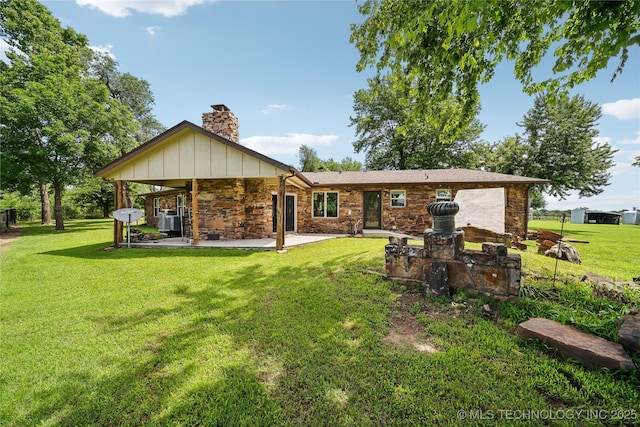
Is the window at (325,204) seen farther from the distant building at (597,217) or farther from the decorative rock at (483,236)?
the distant building at (597,217)

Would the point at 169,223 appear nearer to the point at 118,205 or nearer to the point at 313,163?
the point at 118,205

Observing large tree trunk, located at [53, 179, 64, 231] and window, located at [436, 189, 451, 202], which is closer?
window, located at [436, 189, 451, 202]

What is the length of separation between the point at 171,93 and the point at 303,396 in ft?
42.7

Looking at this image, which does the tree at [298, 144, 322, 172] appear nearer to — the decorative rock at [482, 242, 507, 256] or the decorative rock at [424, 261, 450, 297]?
the decorative rock at [424, 261, 450, 297]

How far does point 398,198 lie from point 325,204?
3.80 meters

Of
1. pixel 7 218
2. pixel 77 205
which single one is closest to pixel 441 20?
pixel 7 218

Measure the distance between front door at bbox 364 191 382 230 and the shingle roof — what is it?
0.79 meters

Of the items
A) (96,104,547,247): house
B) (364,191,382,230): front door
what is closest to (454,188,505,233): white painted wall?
(96,104,547,247): house

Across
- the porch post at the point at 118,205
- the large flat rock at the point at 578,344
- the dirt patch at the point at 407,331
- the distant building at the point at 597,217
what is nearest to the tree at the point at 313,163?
the porch post at the point at 118,205

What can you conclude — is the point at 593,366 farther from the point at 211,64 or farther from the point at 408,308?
the point at 211,64

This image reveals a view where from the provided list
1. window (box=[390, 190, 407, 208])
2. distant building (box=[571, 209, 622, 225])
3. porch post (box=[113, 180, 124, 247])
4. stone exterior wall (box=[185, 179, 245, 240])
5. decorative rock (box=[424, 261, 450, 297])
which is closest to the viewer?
decorative rock (box=[424, 261, 450, 297])

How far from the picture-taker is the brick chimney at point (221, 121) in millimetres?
9953

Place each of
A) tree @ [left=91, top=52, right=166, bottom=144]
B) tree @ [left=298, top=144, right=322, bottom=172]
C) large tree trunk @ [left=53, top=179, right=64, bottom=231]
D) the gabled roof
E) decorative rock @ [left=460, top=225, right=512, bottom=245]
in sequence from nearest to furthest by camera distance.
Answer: the gabled roof → decorative rock @ [left=460, top=225, right=512, bottom=245] → large tree trunk @ [left=53, top=179, right=64, bottom=231] → tree @ [left=91, top=52, right=166, bottom=144] → tree @ [left=298, top=144, right=322, bottom=172]

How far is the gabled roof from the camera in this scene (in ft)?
26.3
